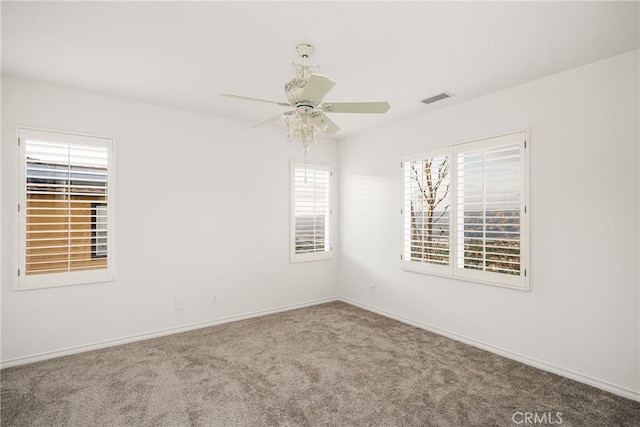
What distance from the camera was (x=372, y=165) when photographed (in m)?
4.80

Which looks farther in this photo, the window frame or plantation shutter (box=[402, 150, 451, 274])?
the window frame

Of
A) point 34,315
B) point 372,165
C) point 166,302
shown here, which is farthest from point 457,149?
point 34,315

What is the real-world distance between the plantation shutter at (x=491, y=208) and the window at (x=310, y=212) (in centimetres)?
215

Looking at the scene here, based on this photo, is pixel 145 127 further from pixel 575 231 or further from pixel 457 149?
pixel 575 231

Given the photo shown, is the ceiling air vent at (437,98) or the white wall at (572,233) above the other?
the ceiling air vent at (437,98)

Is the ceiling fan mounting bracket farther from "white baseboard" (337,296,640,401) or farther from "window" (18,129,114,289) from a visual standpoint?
"white baseboard" (337,296,640,401)

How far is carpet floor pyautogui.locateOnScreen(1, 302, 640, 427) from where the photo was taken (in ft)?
7.46

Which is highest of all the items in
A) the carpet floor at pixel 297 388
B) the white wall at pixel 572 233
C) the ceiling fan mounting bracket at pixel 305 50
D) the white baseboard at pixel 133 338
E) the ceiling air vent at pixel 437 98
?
the ceiling air vent at pixel 437 98

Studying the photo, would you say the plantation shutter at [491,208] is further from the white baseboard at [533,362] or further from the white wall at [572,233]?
the white baseboard at [533,362]

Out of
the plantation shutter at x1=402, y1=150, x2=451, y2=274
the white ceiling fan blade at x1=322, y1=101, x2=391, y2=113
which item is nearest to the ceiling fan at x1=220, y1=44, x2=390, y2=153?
the white ceiling fan blade at x1=322, y1=101, x2=391, y2=113

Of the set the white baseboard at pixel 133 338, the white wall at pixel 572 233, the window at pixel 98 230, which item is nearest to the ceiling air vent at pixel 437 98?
the white wall at pixel 572 233

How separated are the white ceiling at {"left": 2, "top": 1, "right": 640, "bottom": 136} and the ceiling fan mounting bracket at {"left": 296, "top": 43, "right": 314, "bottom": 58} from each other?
0.07 m

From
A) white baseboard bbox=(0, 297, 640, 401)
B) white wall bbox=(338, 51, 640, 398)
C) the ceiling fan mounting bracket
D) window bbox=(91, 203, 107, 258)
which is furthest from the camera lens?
window bbox=(91, 203, 107, 258)

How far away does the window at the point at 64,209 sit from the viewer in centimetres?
309
